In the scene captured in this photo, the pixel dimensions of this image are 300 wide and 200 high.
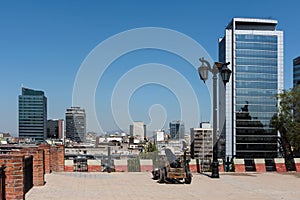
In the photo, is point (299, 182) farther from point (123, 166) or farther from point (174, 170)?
point (123, 166)

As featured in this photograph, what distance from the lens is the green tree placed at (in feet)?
62.2

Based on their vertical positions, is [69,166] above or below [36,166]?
below

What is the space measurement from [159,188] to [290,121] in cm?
1239

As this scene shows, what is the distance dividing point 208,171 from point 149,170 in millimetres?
2456

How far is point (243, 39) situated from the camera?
107 meters

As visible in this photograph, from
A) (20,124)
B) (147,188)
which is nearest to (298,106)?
(147,188)

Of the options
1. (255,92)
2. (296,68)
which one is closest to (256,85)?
(255,92)

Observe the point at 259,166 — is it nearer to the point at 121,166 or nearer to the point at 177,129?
the point at 177,129

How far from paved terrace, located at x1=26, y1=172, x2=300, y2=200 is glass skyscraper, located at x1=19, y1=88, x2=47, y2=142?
7132 centimetres

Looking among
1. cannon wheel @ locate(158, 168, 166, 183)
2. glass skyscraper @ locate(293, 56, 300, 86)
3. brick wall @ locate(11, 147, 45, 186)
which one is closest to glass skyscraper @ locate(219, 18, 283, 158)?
glass skyscraper @ locate(293, 56, 300, 86)

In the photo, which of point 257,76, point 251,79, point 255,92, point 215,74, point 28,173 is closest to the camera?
point 28,173

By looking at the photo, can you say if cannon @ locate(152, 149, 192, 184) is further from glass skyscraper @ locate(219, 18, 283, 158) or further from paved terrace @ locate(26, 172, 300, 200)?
glass skyscraper @ locate(219, 18, 283, 158)

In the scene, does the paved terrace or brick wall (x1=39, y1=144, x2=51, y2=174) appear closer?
the paved terrace

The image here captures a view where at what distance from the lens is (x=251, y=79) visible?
357 ft
